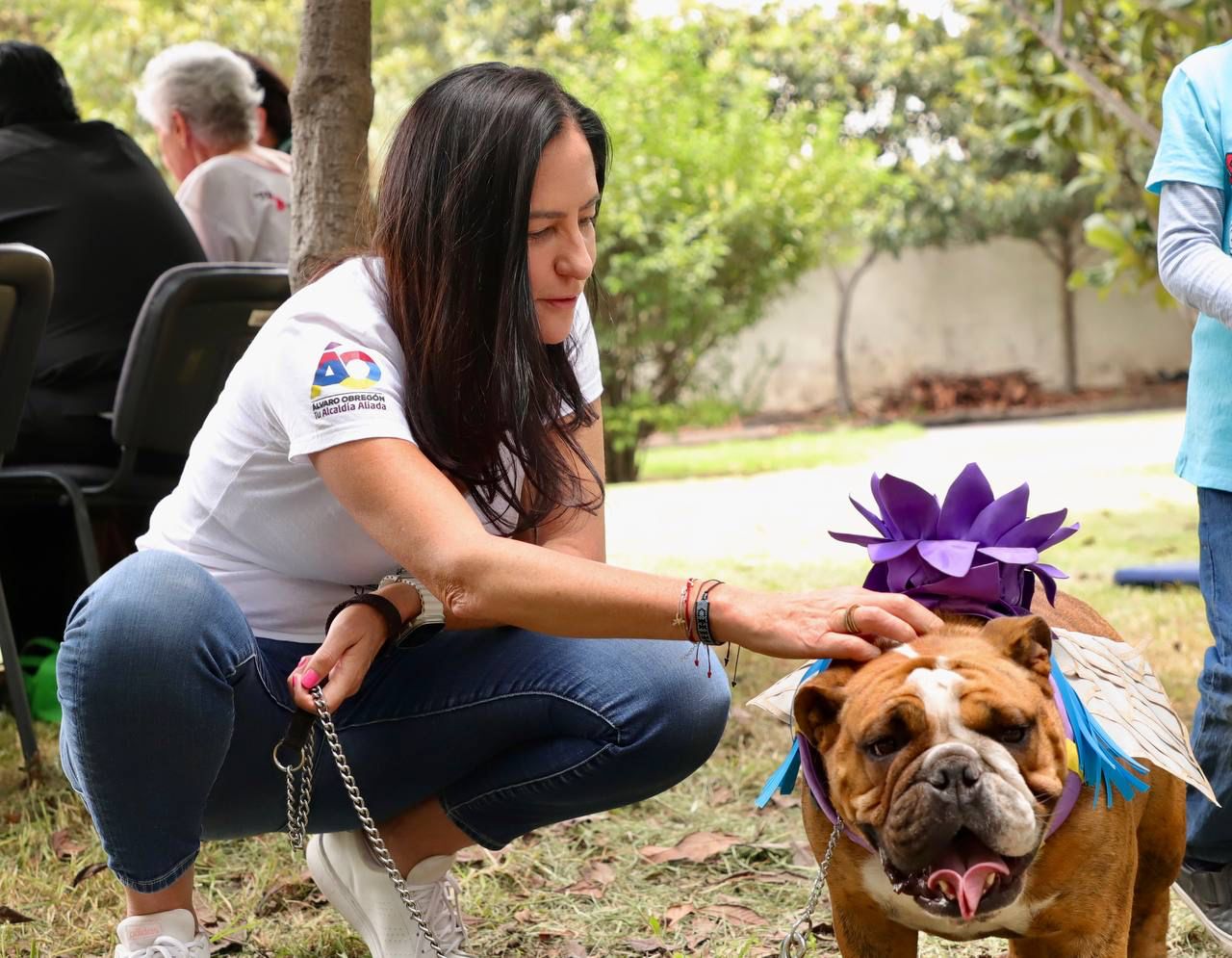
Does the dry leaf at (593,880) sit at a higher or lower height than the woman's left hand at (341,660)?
lower

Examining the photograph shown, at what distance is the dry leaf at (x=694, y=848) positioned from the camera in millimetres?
2980

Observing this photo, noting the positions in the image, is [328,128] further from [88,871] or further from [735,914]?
[735,914]

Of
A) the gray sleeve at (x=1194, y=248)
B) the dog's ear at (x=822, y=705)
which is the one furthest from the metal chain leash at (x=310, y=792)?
the gray sleeve at (x=1194, y=248)

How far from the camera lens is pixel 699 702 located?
232 centimetres

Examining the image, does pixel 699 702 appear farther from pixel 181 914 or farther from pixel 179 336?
pixel 179 336

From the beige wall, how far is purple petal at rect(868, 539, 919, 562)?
1704cm

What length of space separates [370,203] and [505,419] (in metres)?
0.47

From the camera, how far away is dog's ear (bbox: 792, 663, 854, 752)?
5.73 feet

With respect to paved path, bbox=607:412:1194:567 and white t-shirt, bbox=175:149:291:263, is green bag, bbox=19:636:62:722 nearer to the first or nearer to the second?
white t-shirt, bbox=175:149:291:263

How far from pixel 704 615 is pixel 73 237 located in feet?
9.27

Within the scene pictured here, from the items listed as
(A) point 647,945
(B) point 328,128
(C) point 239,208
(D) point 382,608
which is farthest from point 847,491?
(D) point 382,608

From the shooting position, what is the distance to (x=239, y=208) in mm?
4559

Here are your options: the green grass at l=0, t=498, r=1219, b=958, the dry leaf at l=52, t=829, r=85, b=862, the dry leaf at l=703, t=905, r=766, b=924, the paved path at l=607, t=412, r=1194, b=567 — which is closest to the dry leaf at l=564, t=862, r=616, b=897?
the green grass at l=0, t=498, r=1219, b=958

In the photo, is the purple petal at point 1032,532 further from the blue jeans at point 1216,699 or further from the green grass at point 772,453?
the green grass at point 772,453
